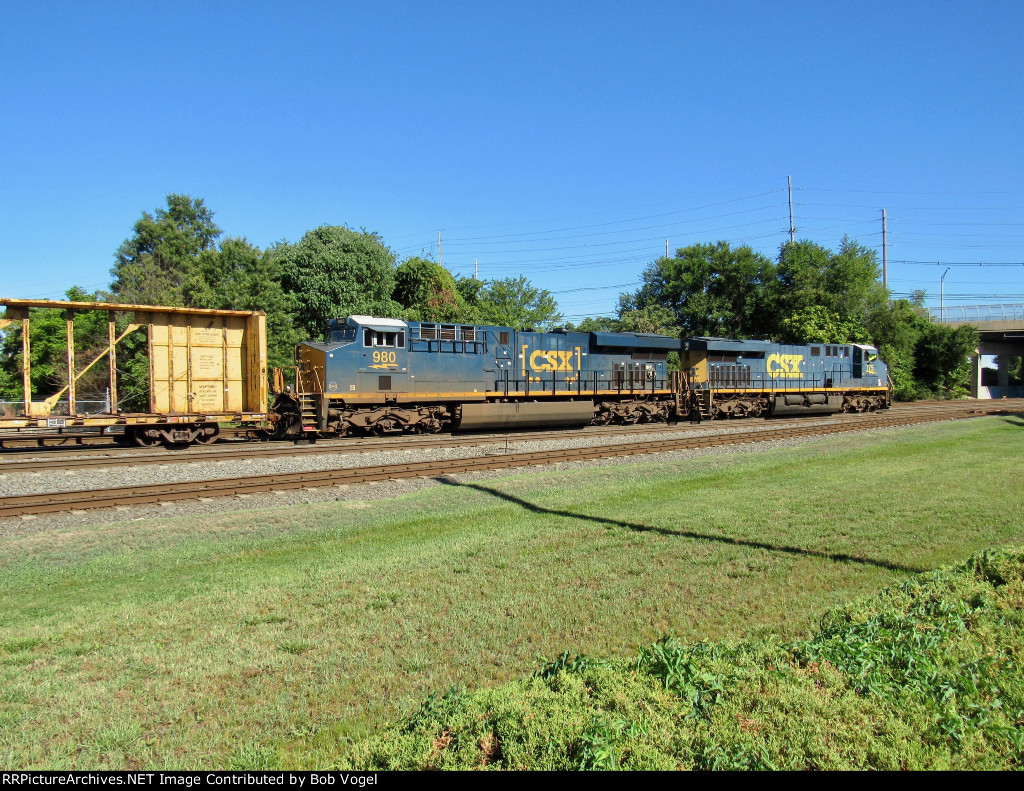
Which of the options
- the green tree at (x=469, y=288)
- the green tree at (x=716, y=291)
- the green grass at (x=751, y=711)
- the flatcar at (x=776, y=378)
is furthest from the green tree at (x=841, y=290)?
the green grass at (x=751, y=711)

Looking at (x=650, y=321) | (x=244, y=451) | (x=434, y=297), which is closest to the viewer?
(x=244, y=451)

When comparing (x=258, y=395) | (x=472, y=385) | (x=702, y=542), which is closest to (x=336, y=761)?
(x=702, y=542)

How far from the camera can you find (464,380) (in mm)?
20922

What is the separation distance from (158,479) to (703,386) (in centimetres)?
2090

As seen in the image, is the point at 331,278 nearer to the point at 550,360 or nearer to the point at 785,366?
the point at 550,360

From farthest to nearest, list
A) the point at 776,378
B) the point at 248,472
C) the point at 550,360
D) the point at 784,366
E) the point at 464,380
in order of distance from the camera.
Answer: the point at 784,366 < the point at 776,378 < the point at 550,360 < the point at 464,380 < the point at 248,472

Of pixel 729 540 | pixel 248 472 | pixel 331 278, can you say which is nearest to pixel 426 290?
pixel 331 278

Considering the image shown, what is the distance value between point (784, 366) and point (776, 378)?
0.90 m

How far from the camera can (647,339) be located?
84.8 ft

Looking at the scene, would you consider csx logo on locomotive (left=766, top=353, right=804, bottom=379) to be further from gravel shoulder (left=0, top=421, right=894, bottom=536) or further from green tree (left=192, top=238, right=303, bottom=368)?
green tree (left=192, top=238, right=303, bottom=368)

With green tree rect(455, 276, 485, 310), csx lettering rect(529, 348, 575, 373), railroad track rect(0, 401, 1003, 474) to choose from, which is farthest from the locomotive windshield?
green tree rect(455, 276, 485, 310)

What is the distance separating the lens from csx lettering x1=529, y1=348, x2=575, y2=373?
74.8 feet

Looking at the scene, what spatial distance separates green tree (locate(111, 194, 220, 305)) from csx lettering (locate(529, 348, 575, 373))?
20.0 m

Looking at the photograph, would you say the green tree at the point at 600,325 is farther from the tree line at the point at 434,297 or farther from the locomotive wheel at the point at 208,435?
the locomotive wheel at the point at 208,435
